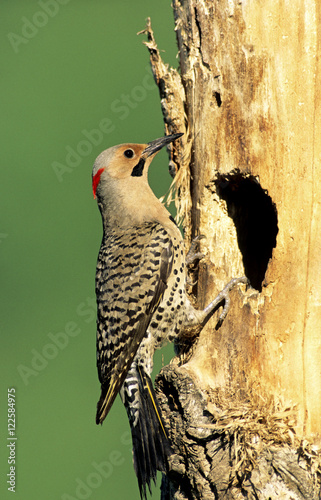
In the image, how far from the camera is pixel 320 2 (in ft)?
11.3

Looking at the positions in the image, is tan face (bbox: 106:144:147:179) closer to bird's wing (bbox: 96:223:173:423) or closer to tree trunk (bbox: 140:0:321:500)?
bird's wing (bbox: 96:223:173:423)

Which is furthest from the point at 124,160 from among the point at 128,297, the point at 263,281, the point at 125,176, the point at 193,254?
the point at 263,281

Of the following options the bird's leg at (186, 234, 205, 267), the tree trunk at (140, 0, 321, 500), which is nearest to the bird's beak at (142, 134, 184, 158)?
the tree trunk at (140, 0, 321, 500)

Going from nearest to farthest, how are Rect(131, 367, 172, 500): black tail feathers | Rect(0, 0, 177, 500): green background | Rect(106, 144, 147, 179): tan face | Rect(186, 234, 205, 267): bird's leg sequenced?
Rect(131, 367, 172, 500): black tail feathers, Rect(186, 234, 205, 267): bird's leg, Rect(106, 144, 147, 179): tan face, Rect(0, 0, 177, 500): green background

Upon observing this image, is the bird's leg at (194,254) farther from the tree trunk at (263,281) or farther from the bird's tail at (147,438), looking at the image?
the bird's tail at (147,438)

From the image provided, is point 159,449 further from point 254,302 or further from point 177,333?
point 254,302

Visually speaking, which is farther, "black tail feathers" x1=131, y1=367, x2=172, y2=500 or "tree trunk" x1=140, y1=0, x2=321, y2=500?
"black tail feathers" x1=131, y1=367, x2=172, y2=500

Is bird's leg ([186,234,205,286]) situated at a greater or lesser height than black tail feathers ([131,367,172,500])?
greater

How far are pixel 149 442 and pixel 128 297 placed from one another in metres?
0.89

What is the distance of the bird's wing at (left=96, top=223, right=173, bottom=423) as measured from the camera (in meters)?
4.08

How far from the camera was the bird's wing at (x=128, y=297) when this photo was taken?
13.4ft

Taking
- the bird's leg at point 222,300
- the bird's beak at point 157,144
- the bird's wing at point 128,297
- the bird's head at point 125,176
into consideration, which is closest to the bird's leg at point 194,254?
the bird's wing at point 128,297

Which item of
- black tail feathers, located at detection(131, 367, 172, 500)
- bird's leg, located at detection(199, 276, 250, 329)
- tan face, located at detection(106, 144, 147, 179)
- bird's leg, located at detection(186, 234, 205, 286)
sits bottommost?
black tail feathers, located at detection(131, 367, 172, 500)

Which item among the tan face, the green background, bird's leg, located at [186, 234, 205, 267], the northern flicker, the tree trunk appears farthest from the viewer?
the green background
